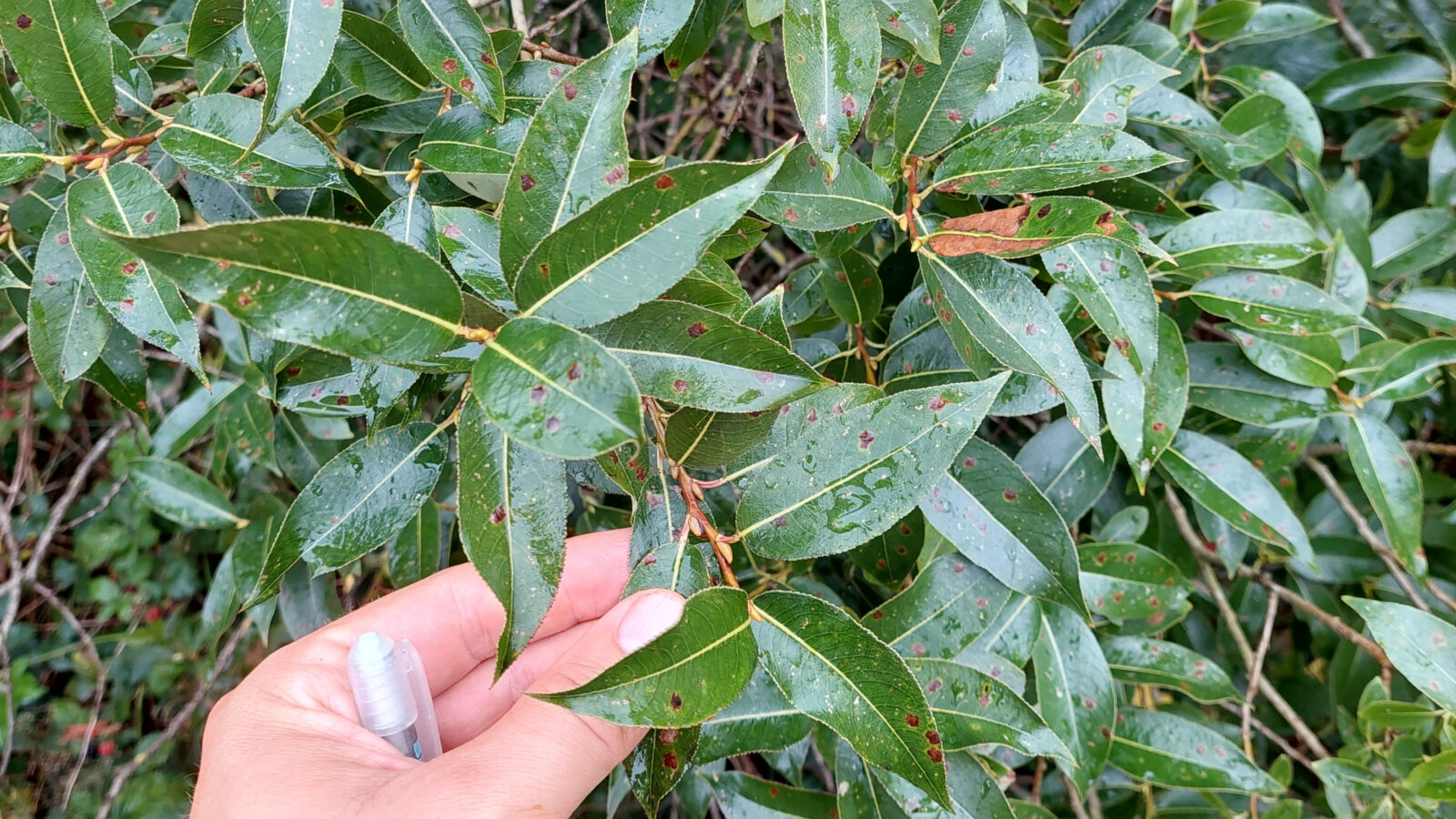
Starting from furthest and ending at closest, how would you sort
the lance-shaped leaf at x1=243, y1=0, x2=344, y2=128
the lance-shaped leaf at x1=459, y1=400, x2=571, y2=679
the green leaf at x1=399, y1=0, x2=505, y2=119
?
the green leaf at x1=399, y1=0, x2=505, y2=119, the lance-shaped leaf at x1=243, y1=0, x2=344, y2=128, the lance-shaped leaf at x1=459, y1=400, x2=571, y2=679

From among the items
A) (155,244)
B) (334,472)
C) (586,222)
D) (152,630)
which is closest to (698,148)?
(334,472)

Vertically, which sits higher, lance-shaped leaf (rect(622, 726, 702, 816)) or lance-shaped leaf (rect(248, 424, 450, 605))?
lance-shaped leaf (rect(248, 424, 450, 605))

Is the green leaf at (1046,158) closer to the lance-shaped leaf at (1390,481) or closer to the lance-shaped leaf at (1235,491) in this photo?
the lance-shaped leaf at (1235,491)

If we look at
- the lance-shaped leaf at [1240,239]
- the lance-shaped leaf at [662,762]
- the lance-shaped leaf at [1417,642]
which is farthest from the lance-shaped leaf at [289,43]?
the lance-shaped leaf at [1417,642]

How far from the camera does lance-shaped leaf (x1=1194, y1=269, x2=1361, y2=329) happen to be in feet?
3.41

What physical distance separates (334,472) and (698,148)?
104 cm

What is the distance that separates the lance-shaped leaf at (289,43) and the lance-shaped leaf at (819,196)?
1.32 feet

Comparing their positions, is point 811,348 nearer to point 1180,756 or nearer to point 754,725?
point 754,725

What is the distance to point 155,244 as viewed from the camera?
0.42 metres

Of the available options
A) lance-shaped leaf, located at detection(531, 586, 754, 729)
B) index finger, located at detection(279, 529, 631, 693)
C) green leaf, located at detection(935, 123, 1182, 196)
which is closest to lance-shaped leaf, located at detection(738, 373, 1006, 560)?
lance-shaped leaf, located at detection(531, 586, 754, 729)

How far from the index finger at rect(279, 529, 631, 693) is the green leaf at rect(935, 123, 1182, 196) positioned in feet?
1.90

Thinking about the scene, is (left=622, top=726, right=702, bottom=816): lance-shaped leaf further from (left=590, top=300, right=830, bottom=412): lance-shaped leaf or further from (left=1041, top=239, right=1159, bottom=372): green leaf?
(left=1041, top=239, right=1159, bottom=372): green leaf

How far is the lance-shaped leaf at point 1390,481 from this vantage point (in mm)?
1109

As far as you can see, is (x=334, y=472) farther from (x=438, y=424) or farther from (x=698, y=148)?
(x=698, y=148)
